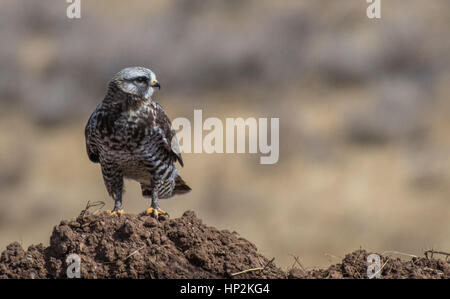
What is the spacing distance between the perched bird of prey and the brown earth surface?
4.21 feet

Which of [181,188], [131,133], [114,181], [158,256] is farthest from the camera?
[181,188]

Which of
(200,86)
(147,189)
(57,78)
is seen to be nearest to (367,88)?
(200,86)

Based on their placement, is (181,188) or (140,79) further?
(181,188)

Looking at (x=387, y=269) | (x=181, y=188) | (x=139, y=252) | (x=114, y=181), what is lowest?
(x=387, y=269)

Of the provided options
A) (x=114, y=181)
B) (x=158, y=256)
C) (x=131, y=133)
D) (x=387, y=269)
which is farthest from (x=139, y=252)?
(x=114, y=181)

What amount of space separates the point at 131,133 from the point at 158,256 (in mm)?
1934

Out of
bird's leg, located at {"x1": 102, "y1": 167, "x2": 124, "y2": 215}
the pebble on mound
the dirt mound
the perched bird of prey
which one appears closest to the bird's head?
the perched bird of prey

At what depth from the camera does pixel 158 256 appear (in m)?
4.95

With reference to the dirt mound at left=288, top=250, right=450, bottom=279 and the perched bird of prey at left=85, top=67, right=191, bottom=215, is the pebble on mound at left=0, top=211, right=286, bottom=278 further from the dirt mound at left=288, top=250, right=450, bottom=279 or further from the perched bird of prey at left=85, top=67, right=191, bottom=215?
the perched bird of prey at left=85, top=67, right=191, bottom=215

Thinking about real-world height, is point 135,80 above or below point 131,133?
above

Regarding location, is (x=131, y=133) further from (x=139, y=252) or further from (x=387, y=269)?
(x=387, y=269)

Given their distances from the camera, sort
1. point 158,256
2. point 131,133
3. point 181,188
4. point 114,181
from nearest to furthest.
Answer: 1. point 158,256
2. point 131,133
3. point 114,181
4. point 181,188

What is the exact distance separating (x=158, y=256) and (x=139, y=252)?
0.13 metres

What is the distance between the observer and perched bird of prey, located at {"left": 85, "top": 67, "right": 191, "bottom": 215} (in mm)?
6629
